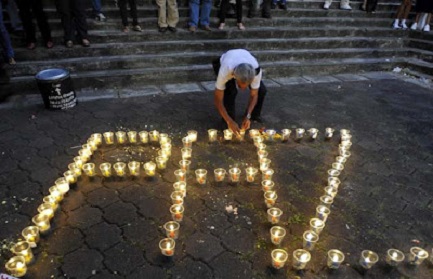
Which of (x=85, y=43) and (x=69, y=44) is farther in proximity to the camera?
(x=85, y=43)

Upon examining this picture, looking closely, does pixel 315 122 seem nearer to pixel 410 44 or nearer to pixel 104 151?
pixel 104 151

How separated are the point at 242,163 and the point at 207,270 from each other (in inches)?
76.4

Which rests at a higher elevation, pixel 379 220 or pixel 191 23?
pixel 191 23

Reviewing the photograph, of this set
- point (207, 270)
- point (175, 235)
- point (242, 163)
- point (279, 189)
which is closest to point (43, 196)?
point (175, 235)

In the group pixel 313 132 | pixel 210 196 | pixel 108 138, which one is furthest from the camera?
pixel 313 132

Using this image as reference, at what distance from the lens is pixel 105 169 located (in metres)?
4.21

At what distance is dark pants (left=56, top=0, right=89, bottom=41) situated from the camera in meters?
6.70

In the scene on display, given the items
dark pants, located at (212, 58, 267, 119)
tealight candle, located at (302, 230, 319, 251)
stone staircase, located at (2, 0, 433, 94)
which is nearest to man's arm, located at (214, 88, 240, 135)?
dark pants, located at (212, 58, 267, 119)

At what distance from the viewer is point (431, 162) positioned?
4.95 meters

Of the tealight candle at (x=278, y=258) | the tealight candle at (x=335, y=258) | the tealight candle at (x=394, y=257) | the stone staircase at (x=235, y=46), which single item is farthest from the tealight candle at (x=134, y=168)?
the stone staircase at (x=235, y=46)

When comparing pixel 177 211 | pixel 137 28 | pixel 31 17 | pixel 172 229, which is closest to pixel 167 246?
pixel 172 229

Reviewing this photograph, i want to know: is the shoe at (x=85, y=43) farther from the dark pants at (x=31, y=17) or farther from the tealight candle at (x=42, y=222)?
the tealight candle at (x=42, y=222)

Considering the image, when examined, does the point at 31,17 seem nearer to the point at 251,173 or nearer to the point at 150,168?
the point at 150,168

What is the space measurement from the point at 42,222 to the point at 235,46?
6303mm
